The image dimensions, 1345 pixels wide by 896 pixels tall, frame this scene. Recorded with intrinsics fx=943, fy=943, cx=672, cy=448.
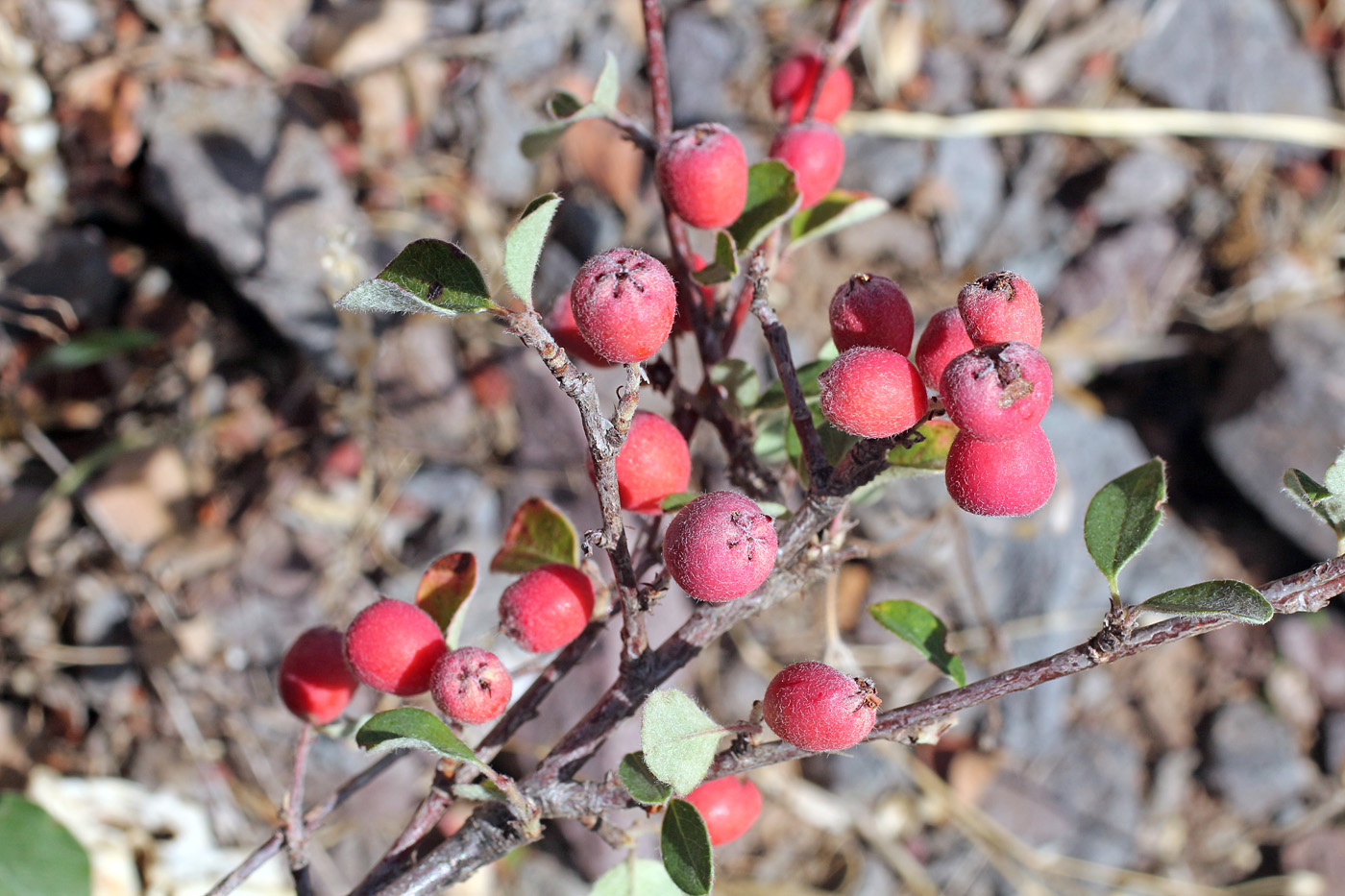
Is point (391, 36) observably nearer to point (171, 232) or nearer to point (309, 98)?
point (309, 98)

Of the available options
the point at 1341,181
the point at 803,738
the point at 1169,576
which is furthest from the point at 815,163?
the point at 1341,181

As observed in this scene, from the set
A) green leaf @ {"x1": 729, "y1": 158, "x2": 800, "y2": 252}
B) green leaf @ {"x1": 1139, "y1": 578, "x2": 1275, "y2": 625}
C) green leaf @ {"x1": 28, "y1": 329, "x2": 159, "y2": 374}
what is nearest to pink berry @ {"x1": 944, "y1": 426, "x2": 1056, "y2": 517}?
green leaf @ {"x1": 1139, "y1": 578, "x2": 1275, "y2": 625}

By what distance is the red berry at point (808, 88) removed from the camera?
181 cm

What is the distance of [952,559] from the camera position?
133 inches

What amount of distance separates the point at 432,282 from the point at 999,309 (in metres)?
0.59

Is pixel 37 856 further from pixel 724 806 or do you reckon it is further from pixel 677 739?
pixel 677 739

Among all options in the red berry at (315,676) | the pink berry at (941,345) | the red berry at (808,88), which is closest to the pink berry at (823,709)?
the pink berry at (941,345)

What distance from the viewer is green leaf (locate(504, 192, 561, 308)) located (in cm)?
Answer: 94

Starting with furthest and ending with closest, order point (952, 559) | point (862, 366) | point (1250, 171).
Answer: point (1250, 171), point (952, 559), point (862, 366)

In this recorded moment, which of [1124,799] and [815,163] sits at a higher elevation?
[815,163]

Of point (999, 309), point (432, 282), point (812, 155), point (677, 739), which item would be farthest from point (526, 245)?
point (812, 155)

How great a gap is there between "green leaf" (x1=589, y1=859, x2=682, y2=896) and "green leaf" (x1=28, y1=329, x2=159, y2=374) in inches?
89.4

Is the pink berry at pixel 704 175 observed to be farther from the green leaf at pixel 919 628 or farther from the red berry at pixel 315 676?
→ the red berry at pixel 315 676

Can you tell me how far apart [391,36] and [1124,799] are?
12.8ft
